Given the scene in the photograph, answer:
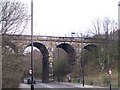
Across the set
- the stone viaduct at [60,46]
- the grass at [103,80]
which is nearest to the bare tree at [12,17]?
the grass at [103,80]

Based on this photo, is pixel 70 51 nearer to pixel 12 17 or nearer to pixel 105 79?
pixel 105 79

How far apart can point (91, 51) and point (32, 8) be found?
65.4 m

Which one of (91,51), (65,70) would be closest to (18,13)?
(91,51)

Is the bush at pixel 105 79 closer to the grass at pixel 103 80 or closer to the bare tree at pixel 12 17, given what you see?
the grass at pixel 103 80

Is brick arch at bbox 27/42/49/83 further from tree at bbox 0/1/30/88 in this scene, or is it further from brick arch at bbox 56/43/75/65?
tree at bbox 0/1/30/88

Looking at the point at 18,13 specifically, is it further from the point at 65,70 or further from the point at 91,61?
the point at 65,70

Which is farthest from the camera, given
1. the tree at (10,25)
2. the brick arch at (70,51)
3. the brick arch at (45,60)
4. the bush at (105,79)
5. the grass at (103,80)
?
the brick arch at (70,51)

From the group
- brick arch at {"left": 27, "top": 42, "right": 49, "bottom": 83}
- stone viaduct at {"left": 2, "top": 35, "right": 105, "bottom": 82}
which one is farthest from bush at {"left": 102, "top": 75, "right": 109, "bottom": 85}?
brick arch at {"left": 27, "top": 42, "right": 49, "bottom": 83}

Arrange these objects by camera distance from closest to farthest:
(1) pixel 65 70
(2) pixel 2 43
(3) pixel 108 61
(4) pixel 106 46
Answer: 1. (2) pixel 2 43
2. (3) pixel 108 61
3. (4) pixel 106 46
4. (1) pixel 65 70

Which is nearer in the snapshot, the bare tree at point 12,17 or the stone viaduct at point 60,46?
the bare tree at point 12,17

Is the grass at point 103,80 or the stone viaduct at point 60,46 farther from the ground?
the stone viaduct at point 60,46

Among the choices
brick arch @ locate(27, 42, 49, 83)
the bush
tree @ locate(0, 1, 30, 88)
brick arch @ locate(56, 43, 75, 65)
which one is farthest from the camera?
brick arch @ locate(56, 43, 75, 65)

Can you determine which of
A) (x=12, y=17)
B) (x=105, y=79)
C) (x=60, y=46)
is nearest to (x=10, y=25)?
(x=12, y=17)

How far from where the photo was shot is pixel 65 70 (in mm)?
100062
